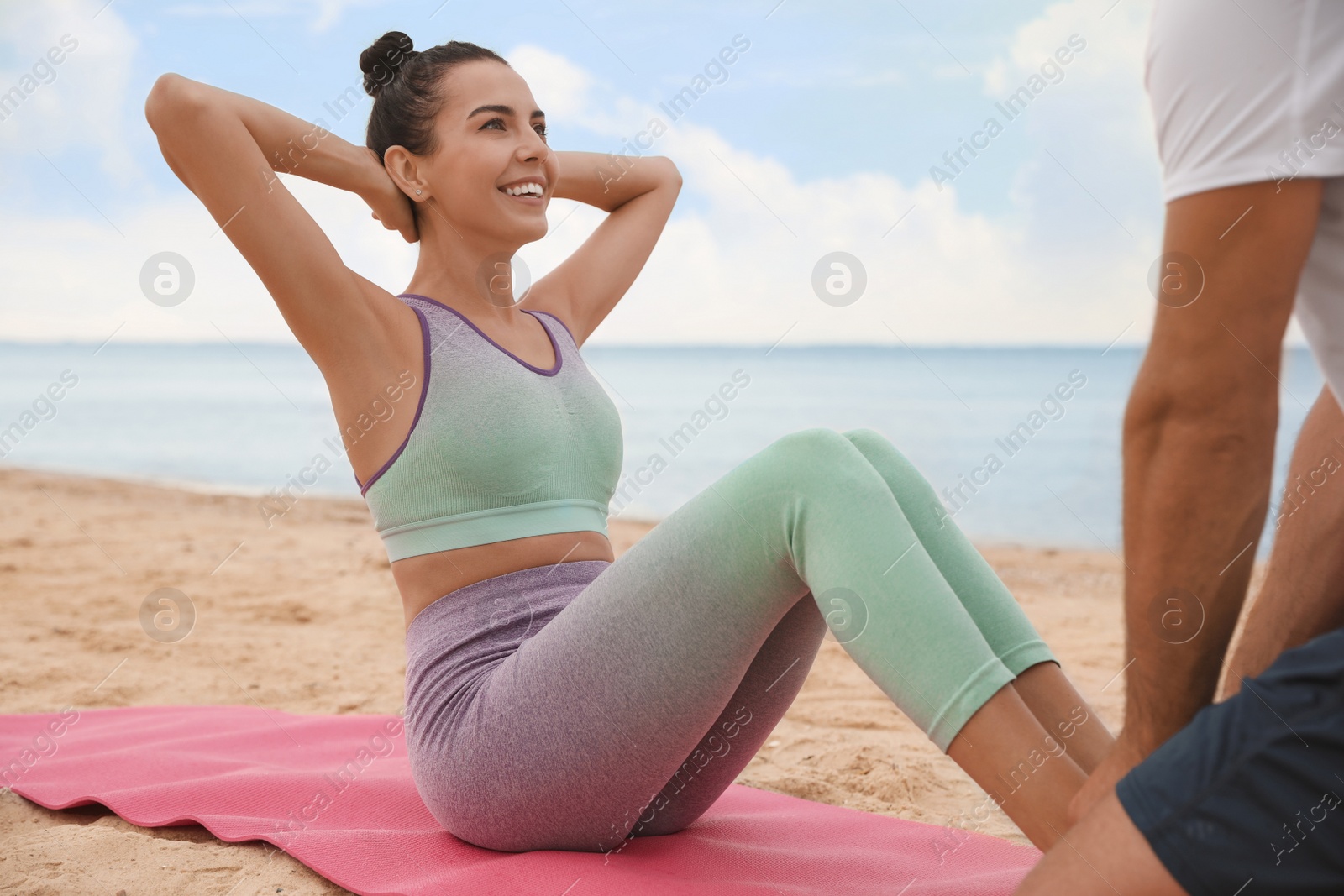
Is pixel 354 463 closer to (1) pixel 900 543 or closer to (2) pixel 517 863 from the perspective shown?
(2) pixel 517 863

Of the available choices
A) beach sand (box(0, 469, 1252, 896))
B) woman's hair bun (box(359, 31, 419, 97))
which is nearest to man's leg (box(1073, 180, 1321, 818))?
beach sand (box(0, 469, 1252, 896))

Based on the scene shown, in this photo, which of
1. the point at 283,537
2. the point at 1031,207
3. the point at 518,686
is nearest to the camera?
the point at 518,686

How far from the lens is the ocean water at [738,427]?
994 cm

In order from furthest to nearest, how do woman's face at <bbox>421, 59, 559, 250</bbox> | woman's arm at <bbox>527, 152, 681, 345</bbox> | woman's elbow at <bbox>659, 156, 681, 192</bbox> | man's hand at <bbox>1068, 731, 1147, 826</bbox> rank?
woman's elbow at <bbox>659, 156, 681, 192</bbox> → woman's arm at <bbox>527, 152, 681, 345</bbox> → woman's face at <bbox>421, 59, 559, 250</bbox> → man's hand at <bbox>1068, 731, 1147, 826</bbox>

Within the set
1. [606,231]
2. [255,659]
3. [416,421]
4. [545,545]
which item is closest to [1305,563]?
[545,545]

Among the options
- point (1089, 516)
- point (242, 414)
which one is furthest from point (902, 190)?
point (1089, 516)

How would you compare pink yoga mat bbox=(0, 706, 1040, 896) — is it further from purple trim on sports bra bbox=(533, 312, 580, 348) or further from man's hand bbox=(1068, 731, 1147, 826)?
purple trim on sports bra bbox=(533, 312, 580, 348)

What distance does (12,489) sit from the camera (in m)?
9.31

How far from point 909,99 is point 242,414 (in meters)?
17.0

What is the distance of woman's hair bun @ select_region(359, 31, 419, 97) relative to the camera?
2.37m

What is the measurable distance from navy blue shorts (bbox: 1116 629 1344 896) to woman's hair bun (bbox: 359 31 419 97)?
83.9 inches

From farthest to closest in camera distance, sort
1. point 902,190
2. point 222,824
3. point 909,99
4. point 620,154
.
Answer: point 902,190 < point 909,99 < point 620,154 < point 222,824

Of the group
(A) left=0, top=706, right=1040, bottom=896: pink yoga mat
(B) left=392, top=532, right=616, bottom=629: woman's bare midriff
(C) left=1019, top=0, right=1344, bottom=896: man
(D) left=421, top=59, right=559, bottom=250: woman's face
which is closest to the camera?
(C) left=1019, top=0, right=1344, bottom=896: man

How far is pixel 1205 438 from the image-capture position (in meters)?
1.11
